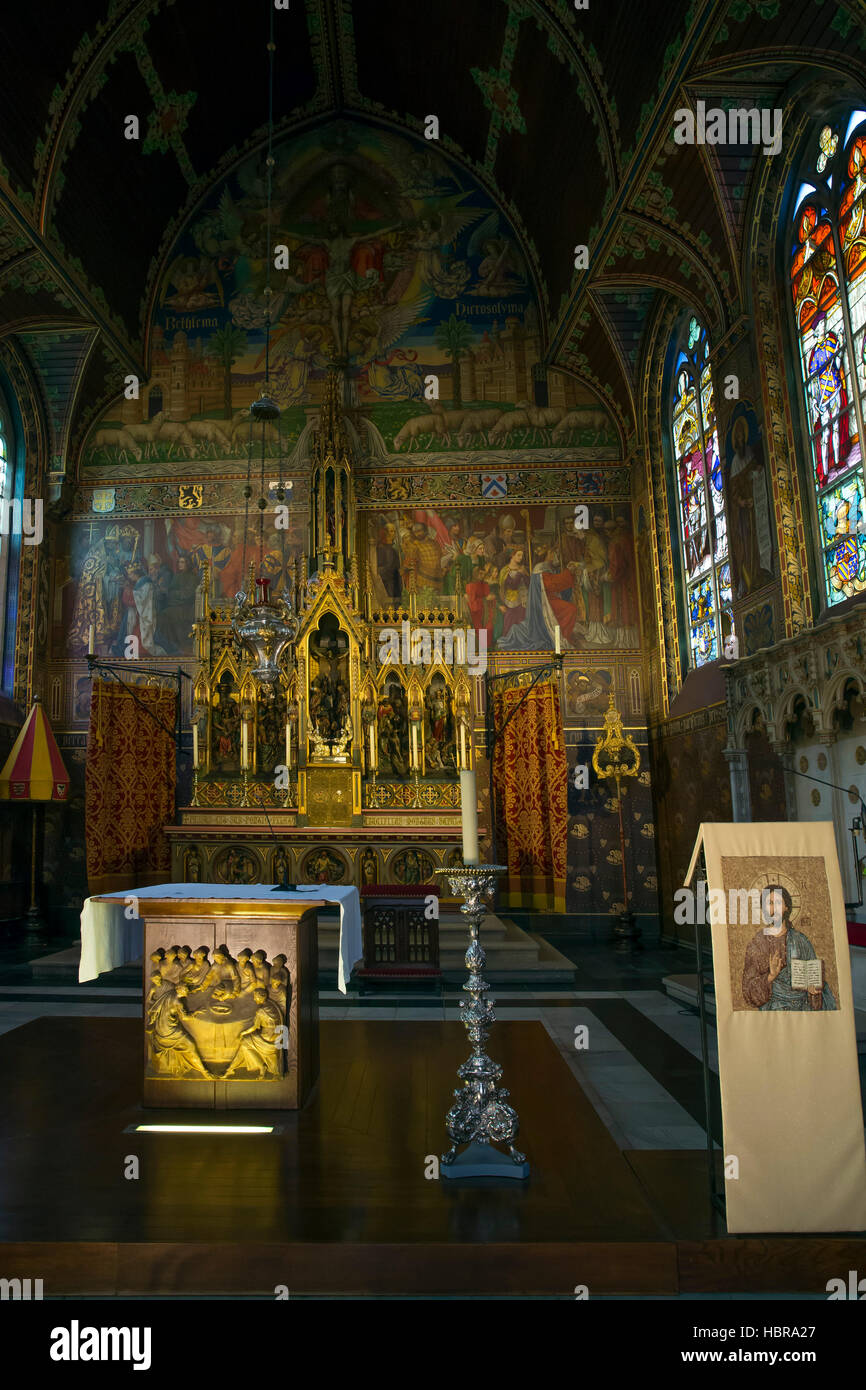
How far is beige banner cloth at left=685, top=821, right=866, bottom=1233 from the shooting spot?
10.9 feet

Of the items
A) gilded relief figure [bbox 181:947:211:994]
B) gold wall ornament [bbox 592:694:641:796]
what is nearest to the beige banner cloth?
gilded relief figure [bbox 181:947:211:994]

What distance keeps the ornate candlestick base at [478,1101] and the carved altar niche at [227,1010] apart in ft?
3.63

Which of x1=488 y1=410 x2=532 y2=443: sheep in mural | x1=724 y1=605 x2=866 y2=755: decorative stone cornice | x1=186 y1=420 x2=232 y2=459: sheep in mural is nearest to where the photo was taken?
x1=724 y1=605 x2=866 y2=755: decorative stone cornice

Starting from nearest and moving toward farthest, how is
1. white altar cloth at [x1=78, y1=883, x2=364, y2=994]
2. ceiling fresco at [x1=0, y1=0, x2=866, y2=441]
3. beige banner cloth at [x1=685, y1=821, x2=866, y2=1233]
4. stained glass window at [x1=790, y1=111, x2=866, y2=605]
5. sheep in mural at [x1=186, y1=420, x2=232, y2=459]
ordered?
beige banner cloth at [x1=685, y1=821, x2=866, y2=1233] → white altar cloth at [x1=78, y1=883, x2=364, y2=994] → stained glass window at [x1=790, y1=111, x2=866, y2=605] → ceiling fresco at [x1=0, y1=0, x2=866, y2=441] → sheep in mural at [x1=186, y1=420, x2=232, y2=459]

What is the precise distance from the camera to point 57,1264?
3148mm

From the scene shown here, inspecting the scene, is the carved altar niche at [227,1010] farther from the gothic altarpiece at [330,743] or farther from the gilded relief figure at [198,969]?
the gothic altarpiece at [330,743]

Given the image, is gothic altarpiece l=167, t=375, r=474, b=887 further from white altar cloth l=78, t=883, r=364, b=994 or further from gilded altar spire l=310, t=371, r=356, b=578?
white altar cloth l=78, t=883, r=364, b=994

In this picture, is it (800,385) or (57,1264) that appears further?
(800,385)

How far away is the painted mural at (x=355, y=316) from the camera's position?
14.4 metres

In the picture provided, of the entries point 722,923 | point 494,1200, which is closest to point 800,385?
point 722,923

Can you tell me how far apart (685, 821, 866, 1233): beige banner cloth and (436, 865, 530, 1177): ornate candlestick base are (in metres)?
Answer: 1.02
